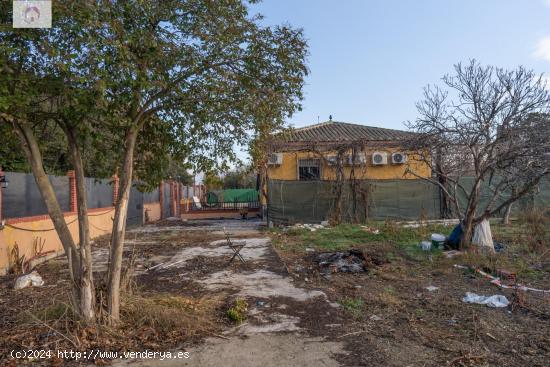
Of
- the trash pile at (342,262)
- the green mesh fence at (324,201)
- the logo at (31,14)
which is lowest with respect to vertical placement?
the trash pile at (342,262)

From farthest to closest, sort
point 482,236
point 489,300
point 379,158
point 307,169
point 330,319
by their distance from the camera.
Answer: point 307,169 < point 379,158 < point 482,236 < point 489,300 < point 330,319

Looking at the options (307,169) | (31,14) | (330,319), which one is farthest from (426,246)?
(307,169)

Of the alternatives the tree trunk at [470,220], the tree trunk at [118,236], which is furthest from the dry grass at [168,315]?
the tree trunk at [470,220]

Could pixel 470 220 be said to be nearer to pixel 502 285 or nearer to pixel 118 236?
pixel 502 285

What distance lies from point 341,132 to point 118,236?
17.6 metres

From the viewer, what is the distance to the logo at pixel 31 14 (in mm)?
3746

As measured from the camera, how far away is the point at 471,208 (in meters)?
8.85

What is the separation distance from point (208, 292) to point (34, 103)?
137 inches

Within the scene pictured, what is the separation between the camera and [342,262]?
787 cm

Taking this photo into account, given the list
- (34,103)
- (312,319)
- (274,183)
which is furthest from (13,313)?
(274,183)

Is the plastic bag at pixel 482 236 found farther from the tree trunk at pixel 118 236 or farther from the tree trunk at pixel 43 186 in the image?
the tree trunk at pixel 43 186

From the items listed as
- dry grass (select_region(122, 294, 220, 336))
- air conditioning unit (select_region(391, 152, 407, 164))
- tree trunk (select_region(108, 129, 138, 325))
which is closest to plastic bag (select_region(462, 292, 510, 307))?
dry grass (select_region(122, 294, 220, 336))

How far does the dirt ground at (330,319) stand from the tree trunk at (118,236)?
0.33 meters

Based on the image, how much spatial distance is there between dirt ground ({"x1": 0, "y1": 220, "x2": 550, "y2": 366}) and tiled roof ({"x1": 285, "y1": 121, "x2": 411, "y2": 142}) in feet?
40.3
